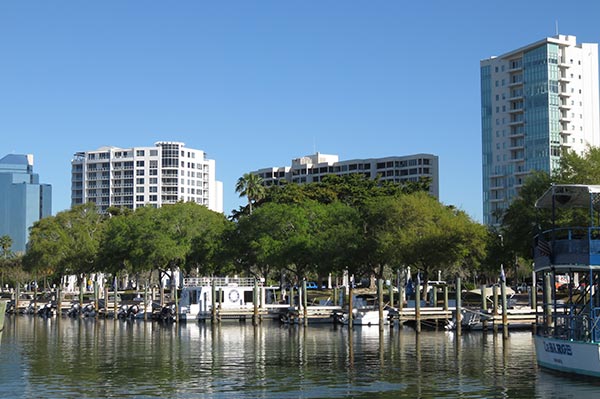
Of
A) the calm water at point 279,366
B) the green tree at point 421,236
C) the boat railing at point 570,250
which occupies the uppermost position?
the green tree at point 421,236

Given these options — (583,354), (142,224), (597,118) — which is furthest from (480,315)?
(597,118)

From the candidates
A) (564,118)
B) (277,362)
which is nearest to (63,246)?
(277,362)

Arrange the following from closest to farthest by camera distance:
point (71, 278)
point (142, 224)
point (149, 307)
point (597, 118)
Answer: point (149, 307)
point (142, 224)
point (71, 278)
point (597, 118)

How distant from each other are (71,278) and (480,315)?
118446 mm

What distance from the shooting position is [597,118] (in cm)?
19262

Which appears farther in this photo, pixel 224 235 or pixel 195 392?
pixel 224 235

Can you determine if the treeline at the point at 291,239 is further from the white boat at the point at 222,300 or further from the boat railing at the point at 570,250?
the boat railing at the point at 570,250

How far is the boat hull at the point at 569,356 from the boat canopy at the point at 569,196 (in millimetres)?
6349

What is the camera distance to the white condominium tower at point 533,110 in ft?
606

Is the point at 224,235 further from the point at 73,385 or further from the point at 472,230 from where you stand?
the point at 73,385

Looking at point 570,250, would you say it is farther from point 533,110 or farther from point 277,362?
point 533,110

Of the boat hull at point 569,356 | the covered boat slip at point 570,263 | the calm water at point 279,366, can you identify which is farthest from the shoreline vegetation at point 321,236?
the boat hull at point 569,356

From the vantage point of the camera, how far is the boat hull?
3959cm

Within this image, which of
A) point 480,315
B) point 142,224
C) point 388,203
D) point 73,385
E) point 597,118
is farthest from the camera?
point 597,118
